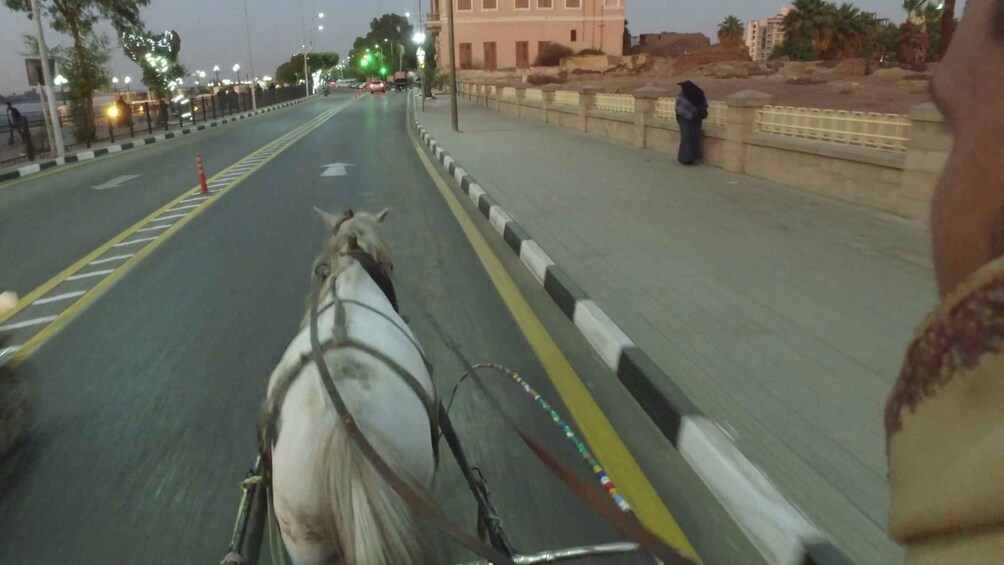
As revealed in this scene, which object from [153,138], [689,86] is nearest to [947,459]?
[689,86]

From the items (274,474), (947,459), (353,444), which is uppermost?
(947,459)

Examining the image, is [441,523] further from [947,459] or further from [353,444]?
[947,459]

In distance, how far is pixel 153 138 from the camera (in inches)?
1085

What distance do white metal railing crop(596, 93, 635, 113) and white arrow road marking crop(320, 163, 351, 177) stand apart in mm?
6930

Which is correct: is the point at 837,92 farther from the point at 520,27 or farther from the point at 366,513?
the point at 520,27

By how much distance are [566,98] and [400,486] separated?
23.4 meters

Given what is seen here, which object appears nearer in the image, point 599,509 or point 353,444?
point 599,509

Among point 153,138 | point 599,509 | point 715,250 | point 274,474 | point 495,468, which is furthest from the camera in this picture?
point 153,138

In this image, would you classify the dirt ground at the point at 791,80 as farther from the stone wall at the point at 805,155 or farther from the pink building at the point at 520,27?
the stone wall at the point at 805,155

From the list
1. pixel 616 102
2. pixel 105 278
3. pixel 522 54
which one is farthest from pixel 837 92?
pixel 522 54

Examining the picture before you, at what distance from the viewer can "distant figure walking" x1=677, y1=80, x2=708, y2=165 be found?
12.9m

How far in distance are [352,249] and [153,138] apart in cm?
2811

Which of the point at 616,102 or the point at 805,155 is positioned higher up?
the point at 616,102

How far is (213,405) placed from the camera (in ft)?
14.6
